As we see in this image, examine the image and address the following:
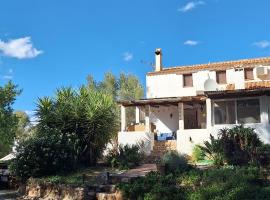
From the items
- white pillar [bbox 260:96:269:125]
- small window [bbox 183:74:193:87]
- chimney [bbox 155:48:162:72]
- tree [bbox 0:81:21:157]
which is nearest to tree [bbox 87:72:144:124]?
chimney [bbox 155:48:162:72]

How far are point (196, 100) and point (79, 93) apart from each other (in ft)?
24.8

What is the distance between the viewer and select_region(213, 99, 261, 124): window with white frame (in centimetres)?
2444

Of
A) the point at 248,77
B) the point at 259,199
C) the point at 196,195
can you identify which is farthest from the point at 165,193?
the point at 248,77

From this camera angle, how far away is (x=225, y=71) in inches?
1247

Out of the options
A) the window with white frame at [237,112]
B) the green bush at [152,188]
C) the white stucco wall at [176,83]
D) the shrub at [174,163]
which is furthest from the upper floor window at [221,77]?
the green bush at [152,188]

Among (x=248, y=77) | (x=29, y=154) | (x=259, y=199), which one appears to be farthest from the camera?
(x=248, y=77)

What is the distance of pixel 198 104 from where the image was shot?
97.8ft

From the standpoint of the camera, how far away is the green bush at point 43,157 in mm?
21719

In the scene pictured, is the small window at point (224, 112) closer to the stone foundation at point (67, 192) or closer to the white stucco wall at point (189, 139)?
the white stucco wall at point (189, 139)

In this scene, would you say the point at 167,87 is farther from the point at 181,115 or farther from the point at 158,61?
the point at 181,115

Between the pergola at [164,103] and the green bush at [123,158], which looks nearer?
the green bush at [123,158]

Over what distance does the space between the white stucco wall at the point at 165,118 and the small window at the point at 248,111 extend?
281 inches

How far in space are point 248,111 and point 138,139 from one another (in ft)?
24.4

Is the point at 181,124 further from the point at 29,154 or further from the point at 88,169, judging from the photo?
the point at 29,154
